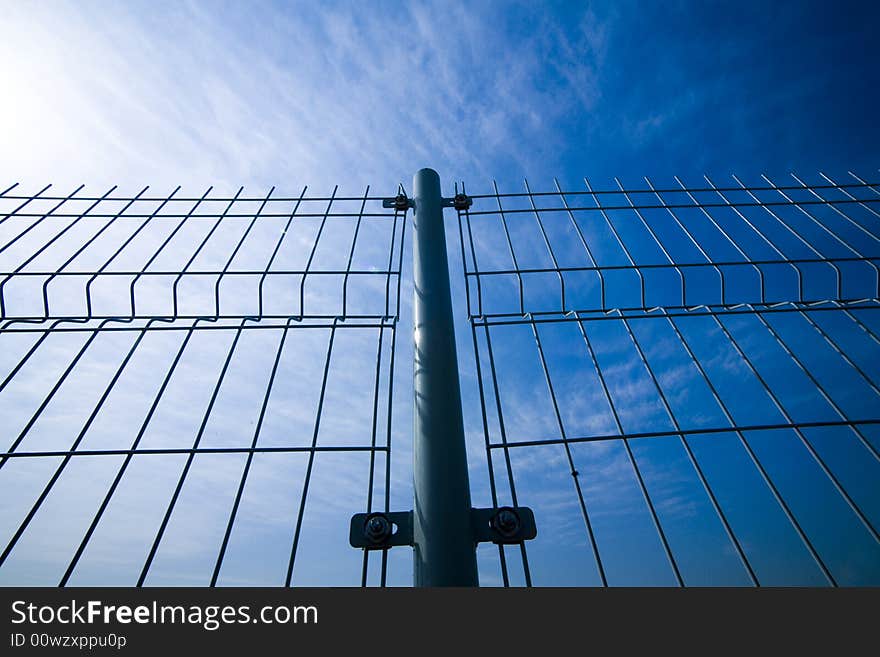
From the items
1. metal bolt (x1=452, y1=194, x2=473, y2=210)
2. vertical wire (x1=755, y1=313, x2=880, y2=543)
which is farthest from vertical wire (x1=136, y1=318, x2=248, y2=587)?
vertical wire (x1=755, y1=313, x2=880, y2=543)

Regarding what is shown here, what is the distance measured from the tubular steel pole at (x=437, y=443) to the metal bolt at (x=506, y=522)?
115 millimetres

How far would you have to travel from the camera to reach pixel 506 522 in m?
1.67

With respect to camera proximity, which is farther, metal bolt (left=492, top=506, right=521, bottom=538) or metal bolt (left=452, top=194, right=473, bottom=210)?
metal bolt (left=452, top=194, right=473, bottom=210)

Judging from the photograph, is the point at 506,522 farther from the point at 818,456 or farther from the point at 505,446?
the point at 818,456

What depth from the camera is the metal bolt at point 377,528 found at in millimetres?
1653

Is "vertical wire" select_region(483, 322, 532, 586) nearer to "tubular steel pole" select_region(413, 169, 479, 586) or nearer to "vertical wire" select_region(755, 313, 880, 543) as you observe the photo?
"tubular steel pole" select_region(413, 169, 479, 586)

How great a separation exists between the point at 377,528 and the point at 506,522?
20.5 inches

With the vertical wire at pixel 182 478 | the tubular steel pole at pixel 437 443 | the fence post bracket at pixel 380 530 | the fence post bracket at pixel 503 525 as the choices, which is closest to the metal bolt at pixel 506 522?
the fence post bracket at pixel 503 525

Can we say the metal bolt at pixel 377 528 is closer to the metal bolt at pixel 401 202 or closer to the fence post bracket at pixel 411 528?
the fence post bracket at pixel 411 528

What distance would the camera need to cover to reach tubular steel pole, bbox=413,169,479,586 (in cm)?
154

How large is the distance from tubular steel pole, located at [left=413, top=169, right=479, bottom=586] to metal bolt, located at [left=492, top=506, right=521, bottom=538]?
0.11 meters
